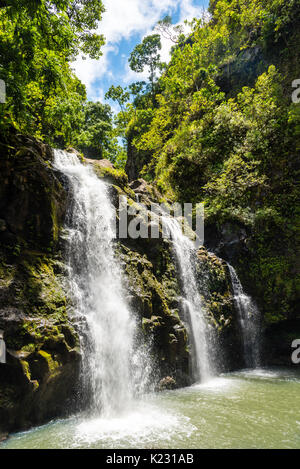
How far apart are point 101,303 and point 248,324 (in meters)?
6.84

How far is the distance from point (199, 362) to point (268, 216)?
23.6 feet

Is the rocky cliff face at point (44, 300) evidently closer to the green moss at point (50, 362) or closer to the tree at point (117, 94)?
the green moss at point (50, 362)

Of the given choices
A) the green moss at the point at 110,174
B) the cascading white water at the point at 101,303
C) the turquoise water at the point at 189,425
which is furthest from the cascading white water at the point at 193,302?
the green moss at the point at 110,174

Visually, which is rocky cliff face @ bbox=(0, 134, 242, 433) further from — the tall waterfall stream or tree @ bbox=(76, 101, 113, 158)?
tree @ bbox=(76, 101, 113, 158)

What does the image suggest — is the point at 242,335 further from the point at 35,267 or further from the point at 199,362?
the point at 35,267

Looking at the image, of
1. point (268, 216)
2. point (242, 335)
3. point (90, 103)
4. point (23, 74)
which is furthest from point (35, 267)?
point (90, 103)

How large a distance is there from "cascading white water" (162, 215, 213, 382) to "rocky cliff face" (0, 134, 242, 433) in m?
0.48

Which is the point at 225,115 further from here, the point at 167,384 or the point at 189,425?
the point at 189,425

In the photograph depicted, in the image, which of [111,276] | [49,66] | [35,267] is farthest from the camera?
[111,276]

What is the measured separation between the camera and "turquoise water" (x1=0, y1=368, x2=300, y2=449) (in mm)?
3863

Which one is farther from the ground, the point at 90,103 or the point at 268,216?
the point at 90,103

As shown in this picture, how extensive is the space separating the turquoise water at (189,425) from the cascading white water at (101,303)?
57 cm

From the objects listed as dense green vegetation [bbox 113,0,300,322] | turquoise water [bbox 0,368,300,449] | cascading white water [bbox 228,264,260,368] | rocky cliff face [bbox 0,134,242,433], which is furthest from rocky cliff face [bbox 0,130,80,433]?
dense green vegetation [bbox 113,0,300,322]
